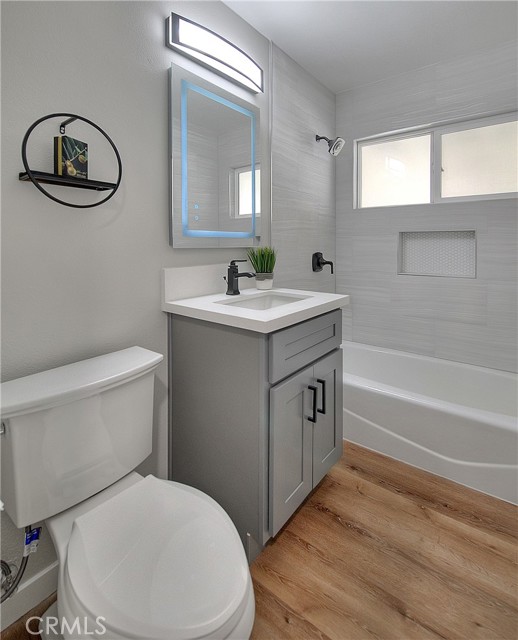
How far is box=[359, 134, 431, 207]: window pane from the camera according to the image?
2666mm

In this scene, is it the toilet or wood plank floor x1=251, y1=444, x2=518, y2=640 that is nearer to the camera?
the toilet

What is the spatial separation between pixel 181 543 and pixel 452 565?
1.11 metres

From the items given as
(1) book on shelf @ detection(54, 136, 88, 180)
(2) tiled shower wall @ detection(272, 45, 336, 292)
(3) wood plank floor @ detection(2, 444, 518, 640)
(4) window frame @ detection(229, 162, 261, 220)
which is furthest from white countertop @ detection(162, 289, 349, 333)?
(3) wood plank floor @ detection(2, 444, 518, 640)

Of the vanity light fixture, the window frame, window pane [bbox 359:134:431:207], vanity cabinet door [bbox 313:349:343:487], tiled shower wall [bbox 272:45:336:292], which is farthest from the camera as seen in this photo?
window pane [bbox 359:134:431:207]

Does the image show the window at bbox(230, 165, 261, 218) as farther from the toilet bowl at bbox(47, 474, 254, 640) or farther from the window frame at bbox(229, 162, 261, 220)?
the toilet bowl at bbox(47, 474, 254, 640)

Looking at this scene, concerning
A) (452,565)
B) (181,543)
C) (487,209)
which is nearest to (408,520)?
(452,565)

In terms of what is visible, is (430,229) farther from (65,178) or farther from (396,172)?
(65,178)

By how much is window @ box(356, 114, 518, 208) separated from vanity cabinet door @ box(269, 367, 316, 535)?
1.83 m

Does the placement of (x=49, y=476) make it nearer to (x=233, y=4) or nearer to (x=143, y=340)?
(x=143, y=340)

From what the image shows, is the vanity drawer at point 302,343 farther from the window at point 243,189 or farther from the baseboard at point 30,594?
the baseboard at point 30,594

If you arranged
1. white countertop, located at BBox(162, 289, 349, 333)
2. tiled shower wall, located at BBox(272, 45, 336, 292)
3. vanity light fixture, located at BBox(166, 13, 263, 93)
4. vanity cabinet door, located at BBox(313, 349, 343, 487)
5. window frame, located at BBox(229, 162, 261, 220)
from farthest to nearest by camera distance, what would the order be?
1. tiled shower wall, located at BBox(272, 45, 336, 292)
2. window frame, located at BBox(229, 162, 261, 220)
3. vanity cabinet door, located at BBox(313, 349, 343, 487)
4. vanity light fixture, located at BBox(166, 13, 263, 93)
5. white countertop, located at BBox(162, 289, 349, 333)

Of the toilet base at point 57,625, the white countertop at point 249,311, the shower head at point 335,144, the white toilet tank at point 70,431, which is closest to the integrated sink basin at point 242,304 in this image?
the white countertop at point 249,311

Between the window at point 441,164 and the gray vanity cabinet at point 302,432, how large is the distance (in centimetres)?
157

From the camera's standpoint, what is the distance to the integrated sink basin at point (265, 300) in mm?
1826
